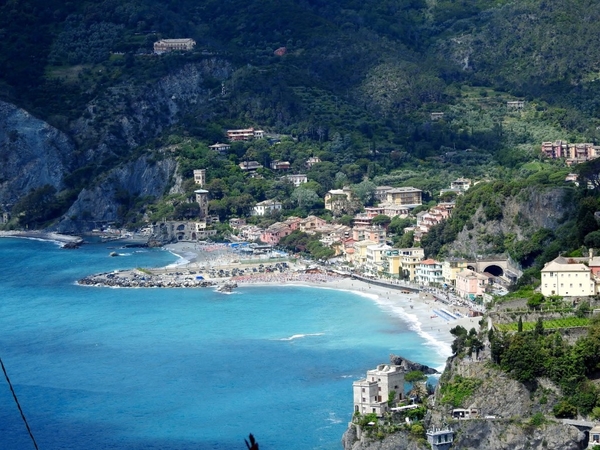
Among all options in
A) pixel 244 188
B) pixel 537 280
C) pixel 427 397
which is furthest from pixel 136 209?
pixel 427 397

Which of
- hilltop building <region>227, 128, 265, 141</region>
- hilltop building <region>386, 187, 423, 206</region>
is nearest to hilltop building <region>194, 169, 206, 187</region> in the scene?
hilltop building <region>227, 128, 265, 141</region>

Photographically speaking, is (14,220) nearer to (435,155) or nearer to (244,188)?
(244,188)

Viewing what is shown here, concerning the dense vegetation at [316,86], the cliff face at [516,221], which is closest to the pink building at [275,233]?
the dense vegetation at [316,86]

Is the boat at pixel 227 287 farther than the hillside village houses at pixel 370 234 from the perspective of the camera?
Yes

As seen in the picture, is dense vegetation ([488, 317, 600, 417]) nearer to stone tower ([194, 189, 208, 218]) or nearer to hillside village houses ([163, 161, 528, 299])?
hillside village houses ([163, 161, 528, 299])

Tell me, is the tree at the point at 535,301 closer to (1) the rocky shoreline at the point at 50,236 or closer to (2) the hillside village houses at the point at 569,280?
(2) the hillside village houses at the point at 569,280

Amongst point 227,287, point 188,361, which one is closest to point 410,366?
point 188,361
